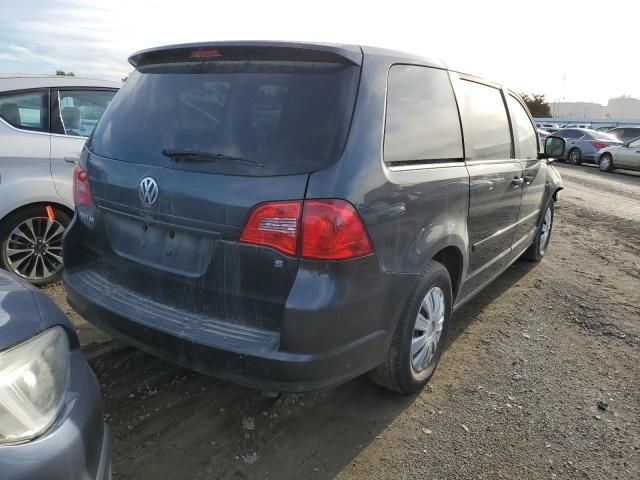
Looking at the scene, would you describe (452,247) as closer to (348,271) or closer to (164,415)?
→ (348,271)

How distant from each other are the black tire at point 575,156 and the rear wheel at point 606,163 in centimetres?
224

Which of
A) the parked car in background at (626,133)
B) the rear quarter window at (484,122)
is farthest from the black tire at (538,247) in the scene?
the parked car in background at (626,133)

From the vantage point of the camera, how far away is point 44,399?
1.49 m

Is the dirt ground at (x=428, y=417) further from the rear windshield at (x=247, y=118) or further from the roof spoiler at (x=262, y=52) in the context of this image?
the roof spoiler at (x=262, y=52)

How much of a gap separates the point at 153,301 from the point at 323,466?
114 centimetres

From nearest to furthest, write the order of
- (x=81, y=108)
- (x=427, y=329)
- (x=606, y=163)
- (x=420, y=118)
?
(x=420, y=118), (x=427, y=329), (x=81, y=108), (x=606, y=163)

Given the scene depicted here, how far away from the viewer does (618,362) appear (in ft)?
11.5

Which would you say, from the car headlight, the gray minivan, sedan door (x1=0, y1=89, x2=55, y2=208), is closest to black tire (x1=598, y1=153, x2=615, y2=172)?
→ the gray minivan

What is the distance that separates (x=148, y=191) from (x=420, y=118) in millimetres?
1486

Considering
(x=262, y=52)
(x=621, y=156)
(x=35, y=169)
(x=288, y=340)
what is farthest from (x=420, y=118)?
(x=621, y=156)

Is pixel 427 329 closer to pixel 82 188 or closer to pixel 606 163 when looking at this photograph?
pixel 82 188

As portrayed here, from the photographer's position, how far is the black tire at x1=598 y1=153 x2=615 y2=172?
1802 cm

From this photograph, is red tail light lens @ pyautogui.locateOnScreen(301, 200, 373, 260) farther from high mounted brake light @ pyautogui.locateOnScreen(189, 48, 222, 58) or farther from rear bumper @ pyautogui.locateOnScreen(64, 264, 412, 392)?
high mounted brake light @ pyautogui.locateOnScreen(189, 48, 222, 58)

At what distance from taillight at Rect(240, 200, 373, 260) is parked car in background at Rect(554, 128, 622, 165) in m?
20.4
